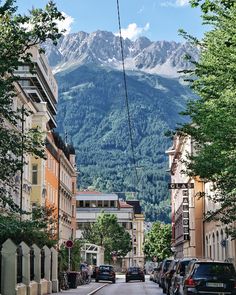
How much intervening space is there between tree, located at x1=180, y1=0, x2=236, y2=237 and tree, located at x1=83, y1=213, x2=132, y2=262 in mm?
89183

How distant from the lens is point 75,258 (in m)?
55.2

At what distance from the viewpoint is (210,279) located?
20281 millimetres

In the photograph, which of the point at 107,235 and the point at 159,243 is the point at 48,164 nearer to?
the point at 107,235

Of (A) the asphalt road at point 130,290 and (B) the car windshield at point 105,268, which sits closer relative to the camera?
(A) the asphalt road at point 130,290

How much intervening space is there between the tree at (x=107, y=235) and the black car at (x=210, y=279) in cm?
9031

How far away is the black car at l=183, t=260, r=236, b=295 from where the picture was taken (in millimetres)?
20266

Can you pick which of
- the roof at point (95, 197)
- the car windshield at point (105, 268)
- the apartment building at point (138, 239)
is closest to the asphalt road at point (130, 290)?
the car windshield at point (105, 268)

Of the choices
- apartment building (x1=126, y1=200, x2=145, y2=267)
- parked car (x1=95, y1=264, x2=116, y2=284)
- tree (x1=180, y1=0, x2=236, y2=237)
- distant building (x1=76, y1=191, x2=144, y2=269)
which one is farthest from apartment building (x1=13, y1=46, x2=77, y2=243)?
apartment building (x1=126, y1=200, x2=145, y2=267)

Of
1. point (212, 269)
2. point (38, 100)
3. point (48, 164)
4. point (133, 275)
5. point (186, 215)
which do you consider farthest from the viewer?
point (38, 100)

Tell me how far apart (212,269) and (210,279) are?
364 mm

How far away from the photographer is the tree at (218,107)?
18828 millimetres

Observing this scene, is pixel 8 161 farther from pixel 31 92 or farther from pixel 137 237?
pixel 137 237

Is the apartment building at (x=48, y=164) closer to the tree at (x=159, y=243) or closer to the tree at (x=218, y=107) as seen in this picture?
the tree at (x=218, y=107)

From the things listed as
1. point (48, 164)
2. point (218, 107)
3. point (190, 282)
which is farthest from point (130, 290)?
point (218, 107)
